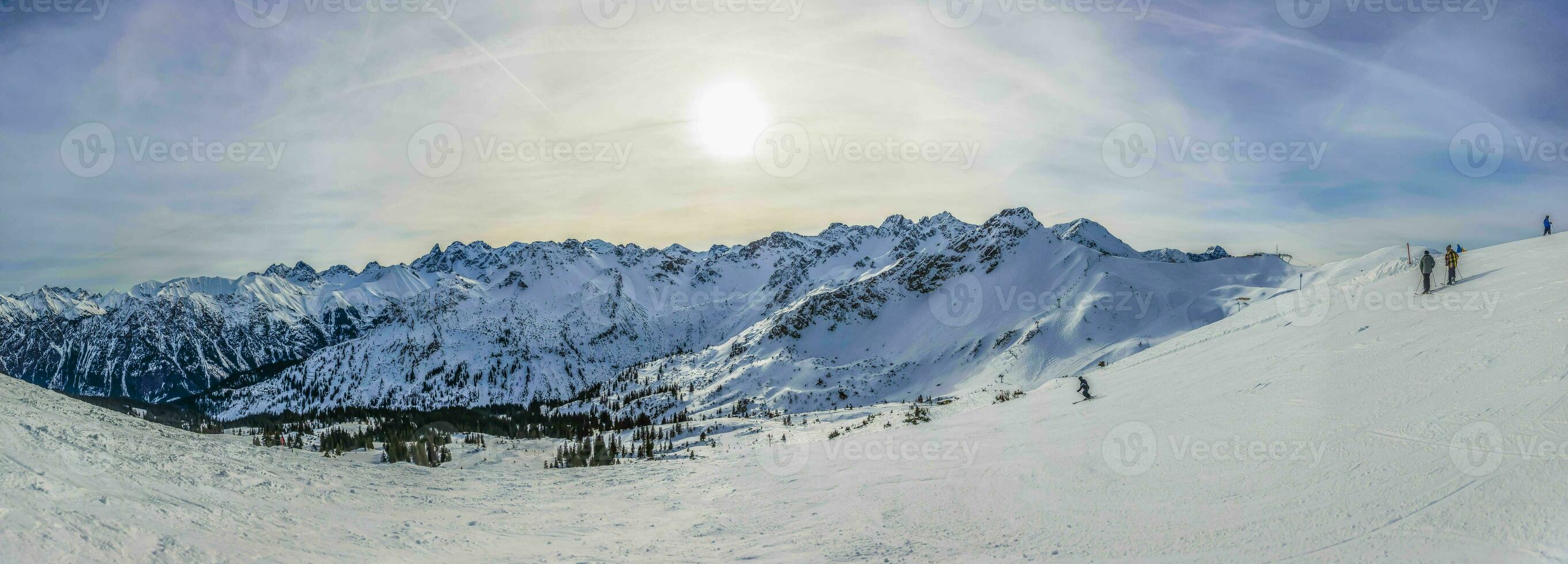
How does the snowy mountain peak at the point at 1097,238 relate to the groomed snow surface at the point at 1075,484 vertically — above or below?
above

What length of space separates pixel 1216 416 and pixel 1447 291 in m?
11.0

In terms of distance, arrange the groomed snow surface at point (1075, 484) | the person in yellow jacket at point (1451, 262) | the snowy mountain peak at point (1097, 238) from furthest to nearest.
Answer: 1. the snowy mountain peak at point (1097, 238)
2. the person in yellow jacket at point (1451, 262)
3. the groomed snow surface at point (1075, 484)

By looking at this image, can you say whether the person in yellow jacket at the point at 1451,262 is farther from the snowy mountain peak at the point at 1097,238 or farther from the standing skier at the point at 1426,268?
the snowy mountain peak at the point at 1097,238

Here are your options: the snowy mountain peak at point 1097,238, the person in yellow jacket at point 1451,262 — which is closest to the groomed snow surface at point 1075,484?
the person in yellow jacket at point 1451,262

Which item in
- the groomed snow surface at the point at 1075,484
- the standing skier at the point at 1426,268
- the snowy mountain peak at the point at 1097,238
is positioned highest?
the snowy mountain peak at the point at 1097,238

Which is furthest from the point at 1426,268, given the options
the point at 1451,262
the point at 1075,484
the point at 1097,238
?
the point at 1097,238

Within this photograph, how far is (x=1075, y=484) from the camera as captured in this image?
32.9ft

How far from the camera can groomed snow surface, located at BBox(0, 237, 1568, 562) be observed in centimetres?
678

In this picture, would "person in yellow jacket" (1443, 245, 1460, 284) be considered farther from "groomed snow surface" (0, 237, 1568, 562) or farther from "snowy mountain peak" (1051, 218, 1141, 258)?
"snowy mountain peak" (1051, 218, 1141, 258)

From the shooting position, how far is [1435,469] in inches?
276

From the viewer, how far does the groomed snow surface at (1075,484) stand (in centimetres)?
678

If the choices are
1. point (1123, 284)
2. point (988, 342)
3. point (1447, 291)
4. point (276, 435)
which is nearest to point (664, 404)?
point (988, 342)

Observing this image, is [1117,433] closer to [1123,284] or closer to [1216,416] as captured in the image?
[1216,416]

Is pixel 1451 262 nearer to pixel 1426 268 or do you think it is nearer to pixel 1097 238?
pixel 1426 268
